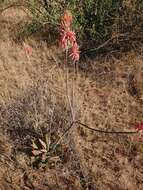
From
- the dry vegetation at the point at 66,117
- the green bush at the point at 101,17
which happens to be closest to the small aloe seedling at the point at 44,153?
the dry vegetation at the point at 66,117

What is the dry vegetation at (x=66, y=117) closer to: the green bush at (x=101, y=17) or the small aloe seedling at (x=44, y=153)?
the small aloe seedling at (x=44, y=153)

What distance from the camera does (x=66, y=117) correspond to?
5.11 metres

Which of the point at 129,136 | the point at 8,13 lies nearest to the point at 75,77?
the point at 129,136

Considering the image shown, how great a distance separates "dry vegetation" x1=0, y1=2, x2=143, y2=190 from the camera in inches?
181

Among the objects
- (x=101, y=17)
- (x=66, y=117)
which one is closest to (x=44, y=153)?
(x=66, y=117)

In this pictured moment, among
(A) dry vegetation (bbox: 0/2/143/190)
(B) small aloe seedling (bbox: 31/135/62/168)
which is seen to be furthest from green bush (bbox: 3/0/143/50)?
(B) small aloe seedling (bbox: 31/135/62/168)

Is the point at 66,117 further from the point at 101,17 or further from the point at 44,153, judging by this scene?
the point at 101,17

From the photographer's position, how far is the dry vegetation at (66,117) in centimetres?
459

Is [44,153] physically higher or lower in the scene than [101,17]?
lower

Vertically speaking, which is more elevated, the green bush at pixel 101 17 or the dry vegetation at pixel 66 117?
the green bush at pixel 101 17

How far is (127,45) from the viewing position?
632cm

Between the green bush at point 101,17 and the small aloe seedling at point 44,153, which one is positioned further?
the green bush at point 101,17

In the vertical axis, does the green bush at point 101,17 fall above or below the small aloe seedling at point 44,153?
above

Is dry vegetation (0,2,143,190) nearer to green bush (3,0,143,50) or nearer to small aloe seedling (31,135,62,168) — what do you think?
small aloe seedling (31,135,62,168)
